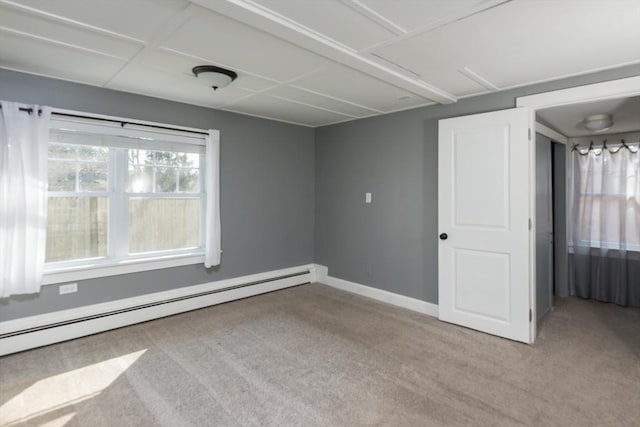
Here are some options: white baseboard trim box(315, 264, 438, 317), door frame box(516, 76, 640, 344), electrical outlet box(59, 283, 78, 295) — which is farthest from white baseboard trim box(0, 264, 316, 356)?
door frame box(516, 76, 640, 344)

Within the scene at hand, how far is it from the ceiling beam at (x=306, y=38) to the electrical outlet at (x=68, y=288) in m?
2.80

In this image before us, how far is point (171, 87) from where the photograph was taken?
127 inches

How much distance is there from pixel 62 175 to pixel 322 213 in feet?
10.3

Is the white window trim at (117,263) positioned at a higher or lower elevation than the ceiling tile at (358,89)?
lower

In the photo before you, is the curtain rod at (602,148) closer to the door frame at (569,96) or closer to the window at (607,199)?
the window at (607,199)

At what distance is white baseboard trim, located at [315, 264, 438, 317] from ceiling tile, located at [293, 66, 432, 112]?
222 centimetres

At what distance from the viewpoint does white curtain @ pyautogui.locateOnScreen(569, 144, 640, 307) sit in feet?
13.4

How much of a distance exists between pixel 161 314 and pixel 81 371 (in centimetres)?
110

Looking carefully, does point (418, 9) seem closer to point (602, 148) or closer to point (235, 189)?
point (235, 189)

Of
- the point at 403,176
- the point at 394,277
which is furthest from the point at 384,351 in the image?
the point at 403,176

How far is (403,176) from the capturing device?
4.07 metres

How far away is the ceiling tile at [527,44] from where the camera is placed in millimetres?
1854

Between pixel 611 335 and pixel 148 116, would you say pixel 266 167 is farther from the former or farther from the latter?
pixel 611 335

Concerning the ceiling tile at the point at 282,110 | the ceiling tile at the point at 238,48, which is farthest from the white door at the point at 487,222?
the ceiling tile at the point at 238,48
